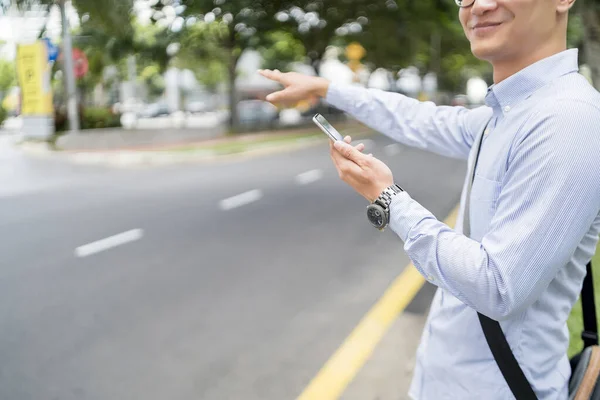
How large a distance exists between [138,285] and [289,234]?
2.27m

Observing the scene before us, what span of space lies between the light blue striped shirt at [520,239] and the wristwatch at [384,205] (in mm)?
18

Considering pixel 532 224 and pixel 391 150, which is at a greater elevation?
pixel 532 224

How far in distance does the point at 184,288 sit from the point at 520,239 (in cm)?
396

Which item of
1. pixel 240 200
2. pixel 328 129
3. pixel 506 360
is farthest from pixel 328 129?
pixel 240 200

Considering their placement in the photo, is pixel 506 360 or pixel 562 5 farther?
pixel 506 360

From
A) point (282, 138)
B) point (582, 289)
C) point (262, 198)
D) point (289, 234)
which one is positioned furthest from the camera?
point (282, 138)

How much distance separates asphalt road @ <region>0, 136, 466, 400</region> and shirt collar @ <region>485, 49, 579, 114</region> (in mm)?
2194

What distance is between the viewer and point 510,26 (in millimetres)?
1164

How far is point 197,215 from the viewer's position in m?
7.70

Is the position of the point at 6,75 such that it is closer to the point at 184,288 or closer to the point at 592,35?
the point at 184,288

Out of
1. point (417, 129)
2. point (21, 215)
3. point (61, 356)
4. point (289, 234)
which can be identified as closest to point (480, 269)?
point (417, 129)

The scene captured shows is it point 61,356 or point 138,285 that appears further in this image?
point 138,285

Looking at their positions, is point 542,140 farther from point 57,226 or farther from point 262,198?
point 262,198

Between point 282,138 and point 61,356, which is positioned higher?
point 61,356
